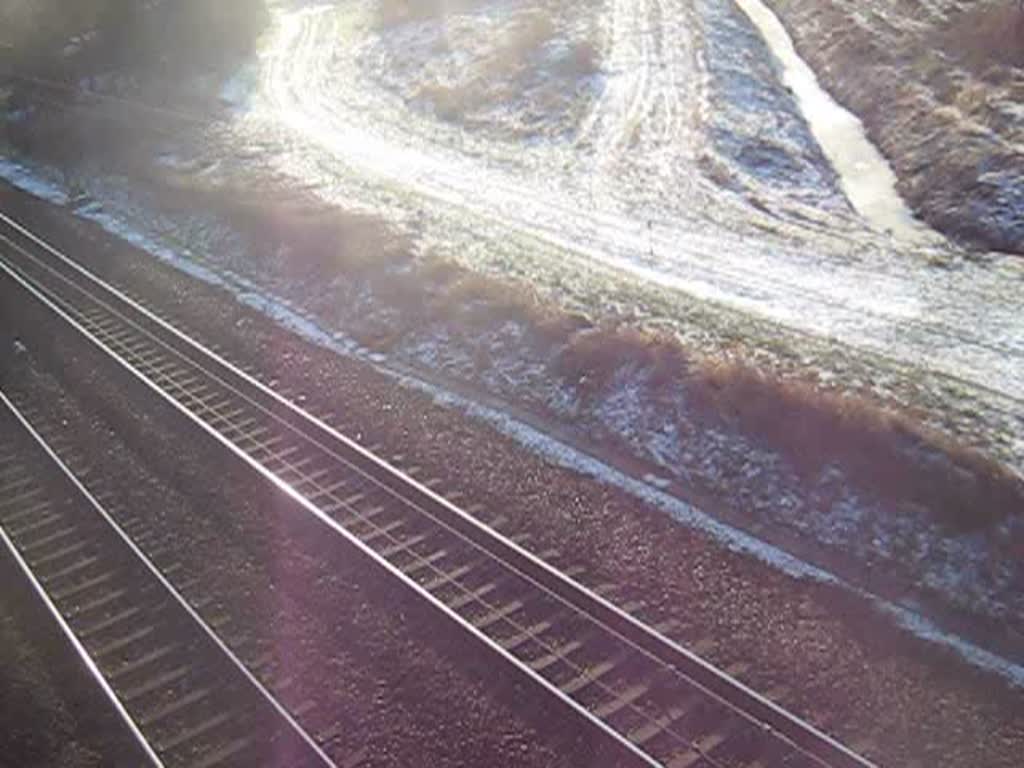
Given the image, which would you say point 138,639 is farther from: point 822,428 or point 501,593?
point 822,428

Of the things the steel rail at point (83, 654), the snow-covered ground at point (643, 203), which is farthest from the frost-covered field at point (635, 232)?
the steel rail at point (83, 654)

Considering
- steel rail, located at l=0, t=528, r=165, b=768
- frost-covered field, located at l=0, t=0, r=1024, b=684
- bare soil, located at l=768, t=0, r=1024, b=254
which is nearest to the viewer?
steel rail, located at l=0, t=528, r=165, b=768

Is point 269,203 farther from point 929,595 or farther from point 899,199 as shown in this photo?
point 929,595

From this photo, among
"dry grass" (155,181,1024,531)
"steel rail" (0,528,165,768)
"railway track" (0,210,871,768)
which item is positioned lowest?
"steel rail" (0,528,165,768)

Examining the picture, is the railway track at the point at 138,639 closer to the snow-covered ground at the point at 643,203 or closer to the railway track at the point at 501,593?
the railway track at the point at 501,593

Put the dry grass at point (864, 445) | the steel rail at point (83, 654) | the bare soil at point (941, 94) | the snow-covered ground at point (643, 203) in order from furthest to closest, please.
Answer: the bare soil at point (941, 94), the snow-covered ground at point (643, 203), the dry grass at point (864, 445), the steel rail at point (83, 654)

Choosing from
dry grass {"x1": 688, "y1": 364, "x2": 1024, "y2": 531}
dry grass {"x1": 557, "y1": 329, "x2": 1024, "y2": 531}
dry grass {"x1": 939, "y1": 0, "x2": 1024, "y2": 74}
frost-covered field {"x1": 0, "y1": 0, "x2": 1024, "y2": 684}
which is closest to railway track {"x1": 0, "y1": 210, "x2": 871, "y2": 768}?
frost-covered field {"x1": 0, "y1": 0, "x2": 1024, "y2": 684}

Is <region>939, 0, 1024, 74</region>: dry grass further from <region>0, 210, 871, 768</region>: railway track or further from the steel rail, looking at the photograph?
the steel rail

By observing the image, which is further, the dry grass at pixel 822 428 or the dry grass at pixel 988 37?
the dry grass at pixel 988 37
